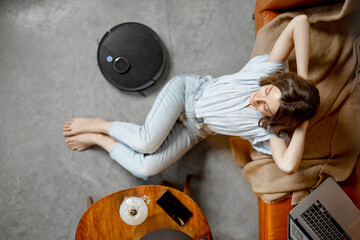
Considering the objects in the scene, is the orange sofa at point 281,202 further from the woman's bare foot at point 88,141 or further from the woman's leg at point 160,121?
the woman's bare foot at point 88,141

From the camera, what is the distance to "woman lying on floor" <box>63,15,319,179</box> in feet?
3.67

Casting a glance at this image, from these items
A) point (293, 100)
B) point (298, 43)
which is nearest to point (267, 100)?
point (293, 100)

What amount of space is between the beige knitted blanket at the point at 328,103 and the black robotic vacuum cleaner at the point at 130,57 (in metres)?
0.72

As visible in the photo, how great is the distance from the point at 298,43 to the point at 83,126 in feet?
4.49

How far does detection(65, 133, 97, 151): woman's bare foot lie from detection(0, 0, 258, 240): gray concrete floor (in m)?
0.06

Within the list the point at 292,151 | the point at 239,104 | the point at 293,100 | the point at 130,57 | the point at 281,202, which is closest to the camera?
the point at 293,100

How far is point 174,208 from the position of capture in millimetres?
1328

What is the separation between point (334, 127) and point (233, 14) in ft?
3.44

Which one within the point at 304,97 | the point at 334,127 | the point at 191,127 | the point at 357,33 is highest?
the point at 357,33

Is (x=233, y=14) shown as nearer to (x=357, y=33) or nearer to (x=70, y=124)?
(x=357, y=33)

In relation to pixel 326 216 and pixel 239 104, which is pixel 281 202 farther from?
pixel 239 104

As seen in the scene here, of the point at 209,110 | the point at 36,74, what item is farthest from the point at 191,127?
the point at 36,74

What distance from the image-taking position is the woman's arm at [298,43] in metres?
1.19

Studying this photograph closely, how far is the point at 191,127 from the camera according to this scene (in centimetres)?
154
